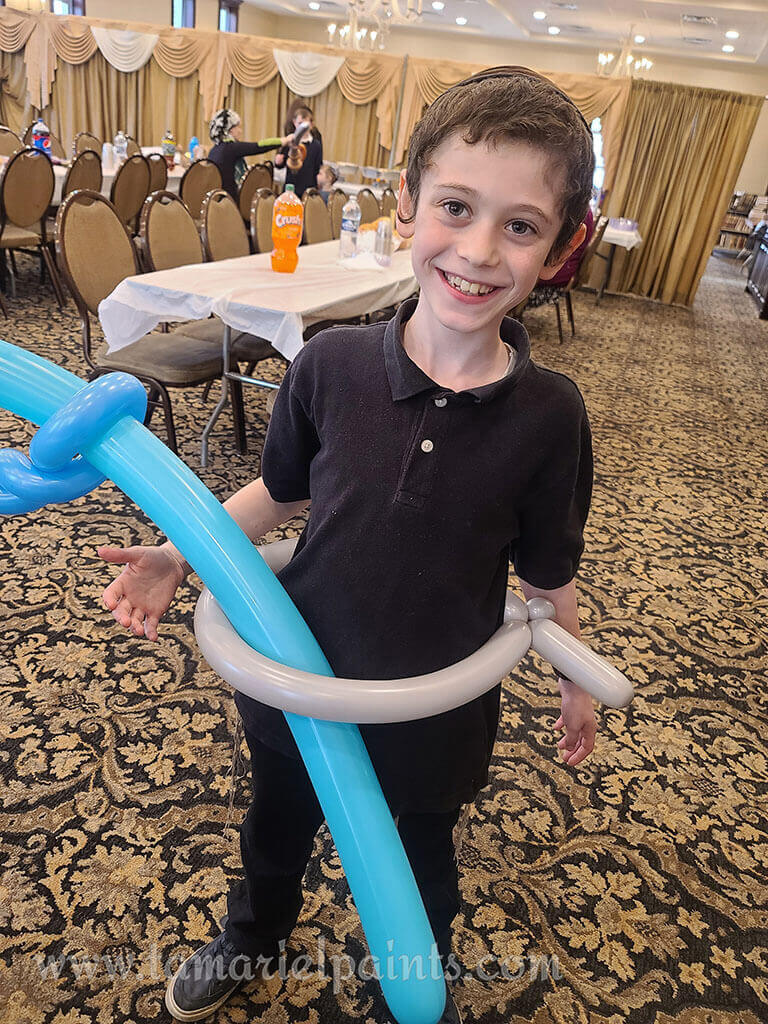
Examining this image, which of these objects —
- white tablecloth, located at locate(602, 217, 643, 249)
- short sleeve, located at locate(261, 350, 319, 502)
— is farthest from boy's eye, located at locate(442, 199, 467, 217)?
white tablecloth, located at locate(602, 217, 643, 249)

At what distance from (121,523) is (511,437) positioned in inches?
80.5

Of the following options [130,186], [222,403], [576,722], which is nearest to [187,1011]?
[576,722]

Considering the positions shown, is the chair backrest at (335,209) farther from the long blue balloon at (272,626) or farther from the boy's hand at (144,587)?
the long blue balloon at (272,626)

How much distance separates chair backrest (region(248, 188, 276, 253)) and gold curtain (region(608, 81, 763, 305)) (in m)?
6.19

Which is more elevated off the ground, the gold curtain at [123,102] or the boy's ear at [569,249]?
the boy's ear at [569,249]

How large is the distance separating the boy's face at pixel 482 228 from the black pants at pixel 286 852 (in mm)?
581

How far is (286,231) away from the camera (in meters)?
2.94

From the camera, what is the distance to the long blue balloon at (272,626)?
0.59m

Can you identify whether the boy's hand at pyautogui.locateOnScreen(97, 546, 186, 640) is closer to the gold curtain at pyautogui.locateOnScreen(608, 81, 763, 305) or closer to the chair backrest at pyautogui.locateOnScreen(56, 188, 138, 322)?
the chair backrest at pyautogui.locateOnScreen(56, 188, 138, 322)

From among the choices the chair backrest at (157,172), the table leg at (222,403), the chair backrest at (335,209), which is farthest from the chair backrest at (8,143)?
the table leg at (222,403)

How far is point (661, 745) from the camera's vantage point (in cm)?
187

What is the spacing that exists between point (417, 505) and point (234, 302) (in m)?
1.94

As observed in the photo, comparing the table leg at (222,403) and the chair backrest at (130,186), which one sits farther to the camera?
the chair backrest at (130,186)

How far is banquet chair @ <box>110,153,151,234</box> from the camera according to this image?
5.24m
